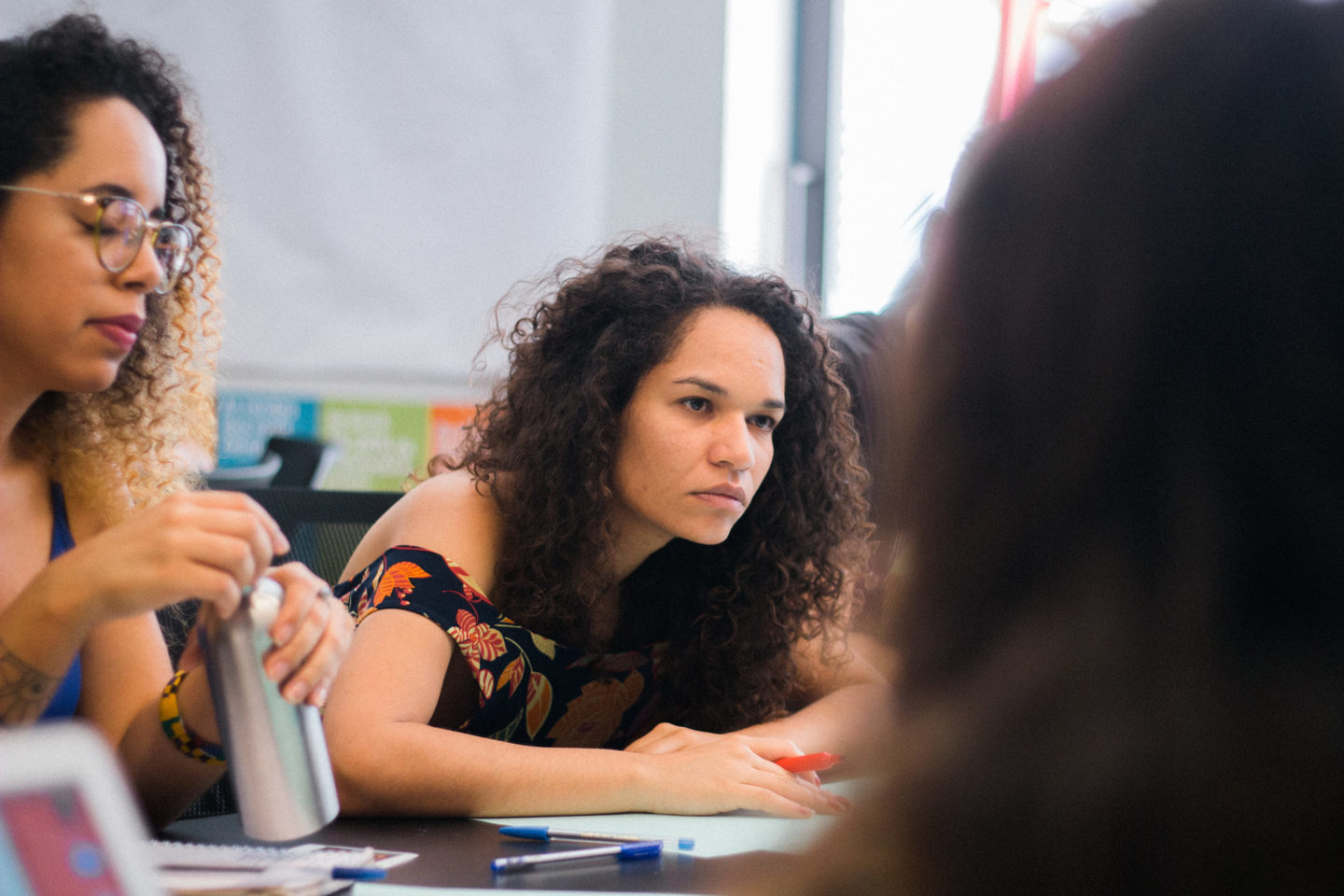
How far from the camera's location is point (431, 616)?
1163 mm

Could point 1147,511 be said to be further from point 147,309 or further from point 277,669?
point 147,309

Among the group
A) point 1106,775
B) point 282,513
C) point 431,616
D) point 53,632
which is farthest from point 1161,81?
point 282,513

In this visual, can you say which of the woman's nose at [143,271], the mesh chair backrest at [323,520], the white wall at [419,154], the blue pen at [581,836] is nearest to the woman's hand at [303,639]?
the blue pen at [581,836]

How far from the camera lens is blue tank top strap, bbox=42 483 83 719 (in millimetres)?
1070

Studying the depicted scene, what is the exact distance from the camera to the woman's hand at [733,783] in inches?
41.4

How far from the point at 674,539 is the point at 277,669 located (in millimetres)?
865

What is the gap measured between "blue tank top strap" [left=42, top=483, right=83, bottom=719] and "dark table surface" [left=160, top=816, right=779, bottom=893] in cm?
18

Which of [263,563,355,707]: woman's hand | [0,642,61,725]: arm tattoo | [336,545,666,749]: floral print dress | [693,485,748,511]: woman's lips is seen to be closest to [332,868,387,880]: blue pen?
[263,563,355,707]: woman's hand

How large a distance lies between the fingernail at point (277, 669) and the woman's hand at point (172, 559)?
1.6 inches

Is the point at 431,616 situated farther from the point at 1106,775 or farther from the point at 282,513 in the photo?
the point at 1106,775

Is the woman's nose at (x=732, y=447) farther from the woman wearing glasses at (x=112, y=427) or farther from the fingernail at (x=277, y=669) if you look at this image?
the fingernail at (x=277, y=669)

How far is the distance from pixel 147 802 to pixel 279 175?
7.40ft

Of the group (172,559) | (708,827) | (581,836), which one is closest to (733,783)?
(708,827)

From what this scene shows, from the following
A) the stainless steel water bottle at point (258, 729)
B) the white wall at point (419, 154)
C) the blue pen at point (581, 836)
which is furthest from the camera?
the white wall at point (419, 154)
